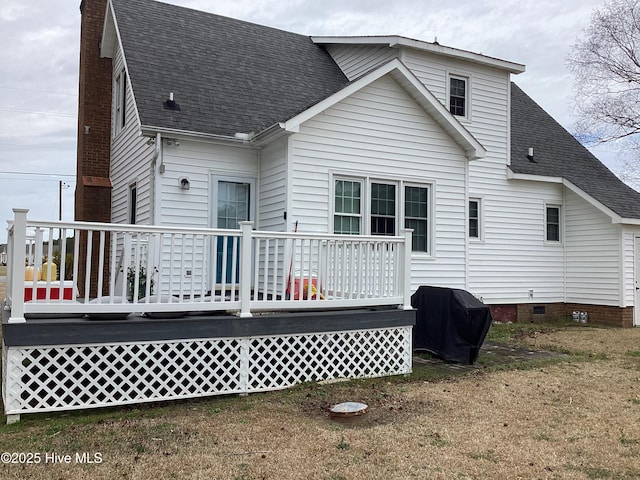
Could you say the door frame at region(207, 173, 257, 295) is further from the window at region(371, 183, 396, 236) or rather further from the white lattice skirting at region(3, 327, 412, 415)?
the white lattice skirting at region(3, 327, 412, 415)

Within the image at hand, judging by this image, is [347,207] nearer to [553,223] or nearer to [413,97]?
[413,97]

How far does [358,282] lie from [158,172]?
162 inches

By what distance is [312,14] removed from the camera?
17.6m

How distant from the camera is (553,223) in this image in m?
15.0

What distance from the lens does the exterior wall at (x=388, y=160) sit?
9656mm

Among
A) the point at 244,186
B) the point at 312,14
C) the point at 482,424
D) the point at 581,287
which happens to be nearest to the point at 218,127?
the point at 244,186

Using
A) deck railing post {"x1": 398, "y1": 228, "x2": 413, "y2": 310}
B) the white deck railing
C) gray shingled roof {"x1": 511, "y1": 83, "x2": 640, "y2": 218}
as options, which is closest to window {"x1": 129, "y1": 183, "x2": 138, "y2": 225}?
the white deck railing

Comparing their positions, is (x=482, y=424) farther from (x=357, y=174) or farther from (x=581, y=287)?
(x=581, y=287)

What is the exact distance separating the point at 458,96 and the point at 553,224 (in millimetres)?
4599

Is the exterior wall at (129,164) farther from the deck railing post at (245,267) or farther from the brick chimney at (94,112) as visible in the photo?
the deck railing post at (245,267)

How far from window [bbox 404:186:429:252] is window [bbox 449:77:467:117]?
11.1ft

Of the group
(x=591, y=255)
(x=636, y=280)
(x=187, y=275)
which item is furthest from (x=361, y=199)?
(x=636, y=280)

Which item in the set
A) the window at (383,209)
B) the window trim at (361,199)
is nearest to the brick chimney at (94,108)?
the window trim at (361,199)

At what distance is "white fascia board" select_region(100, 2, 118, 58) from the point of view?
12203mm
